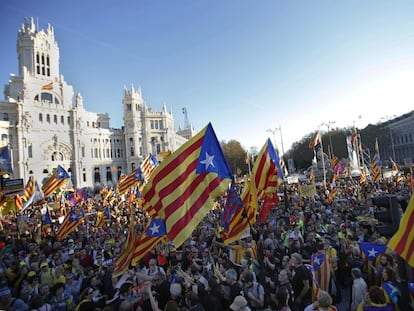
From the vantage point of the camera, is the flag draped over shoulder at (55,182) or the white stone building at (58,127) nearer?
the flag draped over shoulder at (55,182)

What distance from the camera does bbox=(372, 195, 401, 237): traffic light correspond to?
4402 millimetres

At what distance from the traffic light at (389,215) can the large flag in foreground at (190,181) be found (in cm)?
247

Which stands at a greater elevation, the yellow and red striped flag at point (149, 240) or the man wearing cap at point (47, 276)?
the yellow and red striped flag at point (149, 240)

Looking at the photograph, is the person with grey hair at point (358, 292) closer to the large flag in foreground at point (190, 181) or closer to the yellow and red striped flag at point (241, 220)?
the yellow and red striped flag at point (241, 220)

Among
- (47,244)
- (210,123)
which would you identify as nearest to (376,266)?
(210,123)

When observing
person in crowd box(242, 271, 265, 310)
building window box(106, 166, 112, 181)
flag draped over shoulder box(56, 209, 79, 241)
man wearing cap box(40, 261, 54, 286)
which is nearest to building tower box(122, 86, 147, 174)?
building window box(106, 166, 112, 181)

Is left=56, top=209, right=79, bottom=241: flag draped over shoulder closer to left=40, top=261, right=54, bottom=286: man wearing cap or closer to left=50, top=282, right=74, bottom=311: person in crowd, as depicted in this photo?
left=40, top=261, right=54, bottom=286: man wearing cap

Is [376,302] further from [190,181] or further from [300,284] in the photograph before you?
[190,181]

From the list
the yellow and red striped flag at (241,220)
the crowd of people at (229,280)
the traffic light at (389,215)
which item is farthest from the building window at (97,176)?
the traffic light at (389,215)

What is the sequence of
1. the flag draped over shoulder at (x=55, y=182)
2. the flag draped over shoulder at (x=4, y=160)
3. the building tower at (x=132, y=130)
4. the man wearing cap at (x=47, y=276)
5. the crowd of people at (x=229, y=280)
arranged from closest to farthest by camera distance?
the crowd of people at (x=229, y=280)
the man wearing cap at (x=47, y=276)
the flag draped over shoulder at (x=4, y=160)
the flag draped over shoulder at (x=55, y=182)
the building tower at (x=132, y=130)

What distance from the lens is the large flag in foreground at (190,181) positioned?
5.01m

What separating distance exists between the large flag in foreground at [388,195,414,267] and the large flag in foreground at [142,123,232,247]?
2594 mm

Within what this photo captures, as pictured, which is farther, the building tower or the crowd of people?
the building tower

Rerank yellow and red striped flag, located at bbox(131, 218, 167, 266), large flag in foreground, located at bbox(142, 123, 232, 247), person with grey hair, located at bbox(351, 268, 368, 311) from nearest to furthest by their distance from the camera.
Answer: large flag in foreground, located at bbox(142, 123, 232, 247), person with grey hair, located at bbox(351, 268, 368, 311), yellow and red striped flag, located at bbox(131, 218, 167, 266)
